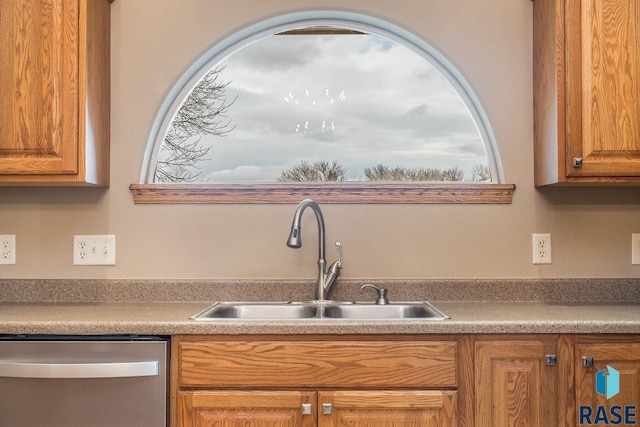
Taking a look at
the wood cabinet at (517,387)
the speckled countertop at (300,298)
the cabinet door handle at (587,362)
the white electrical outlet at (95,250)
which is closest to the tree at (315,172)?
the speckled countertop at (300,298)

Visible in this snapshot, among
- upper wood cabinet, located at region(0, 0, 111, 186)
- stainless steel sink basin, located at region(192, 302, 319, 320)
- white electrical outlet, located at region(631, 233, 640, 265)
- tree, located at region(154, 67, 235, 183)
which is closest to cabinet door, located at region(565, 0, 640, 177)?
white electrical outlet, located at region(631, 233, 640, 265)

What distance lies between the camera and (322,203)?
6.90ft

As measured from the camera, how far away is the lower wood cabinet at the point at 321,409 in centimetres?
154

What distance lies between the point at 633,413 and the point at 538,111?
1.13 m

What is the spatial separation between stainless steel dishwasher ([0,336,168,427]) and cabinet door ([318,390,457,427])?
0.51 m

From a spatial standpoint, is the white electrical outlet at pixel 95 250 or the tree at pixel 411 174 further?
the tree at pixel 411 174

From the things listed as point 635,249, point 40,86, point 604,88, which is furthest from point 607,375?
point 40,86

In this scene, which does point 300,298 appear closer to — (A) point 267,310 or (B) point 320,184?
(A) point 267,310

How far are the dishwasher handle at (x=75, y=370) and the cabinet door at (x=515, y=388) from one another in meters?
1.01

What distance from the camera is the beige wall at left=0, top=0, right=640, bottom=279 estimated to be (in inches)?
82.7

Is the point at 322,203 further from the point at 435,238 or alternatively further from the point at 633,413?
the point at 633,413

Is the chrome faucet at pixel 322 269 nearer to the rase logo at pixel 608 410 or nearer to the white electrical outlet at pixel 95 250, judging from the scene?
the white electrical outlet at pixel 95 250

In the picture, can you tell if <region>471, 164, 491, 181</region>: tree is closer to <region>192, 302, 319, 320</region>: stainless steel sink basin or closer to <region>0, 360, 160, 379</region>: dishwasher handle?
<region>192, 302, 319, 320</region>: stainless steel sink basin

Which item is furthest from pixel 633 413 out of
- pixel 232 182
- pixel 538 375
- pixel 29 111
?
pixel 29 111
